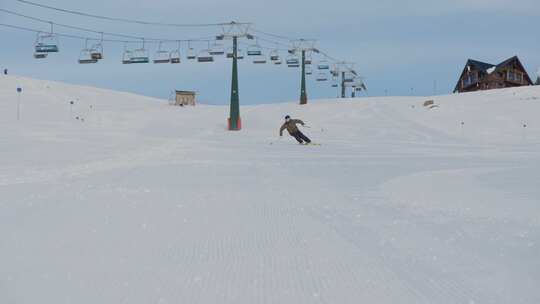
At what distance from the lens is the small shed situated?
51562mm

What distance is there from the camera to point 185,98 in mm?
51906

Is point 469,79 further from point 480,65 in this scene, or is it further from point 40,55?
point 40,55

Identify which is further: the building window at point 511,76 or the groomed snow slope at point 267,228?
the building window at point 511,76

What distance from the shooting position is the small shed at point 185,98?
51.6 metres

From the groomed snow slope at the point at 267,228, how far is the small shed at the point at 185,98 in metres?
34.2

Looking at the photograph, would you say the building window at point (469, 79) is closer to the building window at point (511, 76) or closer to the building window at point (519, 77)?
the building window at point (511, 76)

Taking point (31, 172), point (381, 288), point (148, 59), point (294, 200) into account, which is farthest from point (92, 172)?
point (148, 59)

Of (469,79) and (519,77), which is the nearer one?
(519,77)

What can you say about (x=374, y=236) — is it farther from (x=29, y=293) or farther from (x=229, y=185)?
(x=229, y=185)

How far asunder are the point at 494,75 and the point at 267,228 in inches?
2990

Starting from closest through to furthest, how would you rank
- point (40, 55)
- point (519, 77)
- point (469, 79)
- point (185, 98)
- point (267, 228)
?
1. point (267, 228)
2. point (40, 55)
3. point (185, 98)
4. point (519, 77)
5. point (469, 79)

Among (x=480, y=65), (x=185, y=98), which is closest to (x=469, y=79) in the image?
(x=480, y=65)

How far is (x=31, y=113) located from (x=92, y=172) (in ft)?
87.2

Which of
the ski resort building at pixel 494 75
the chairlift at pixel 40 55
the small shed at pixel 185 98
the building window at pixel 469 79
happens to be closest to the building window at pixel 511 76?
the ski resort building at pixel 494 75
